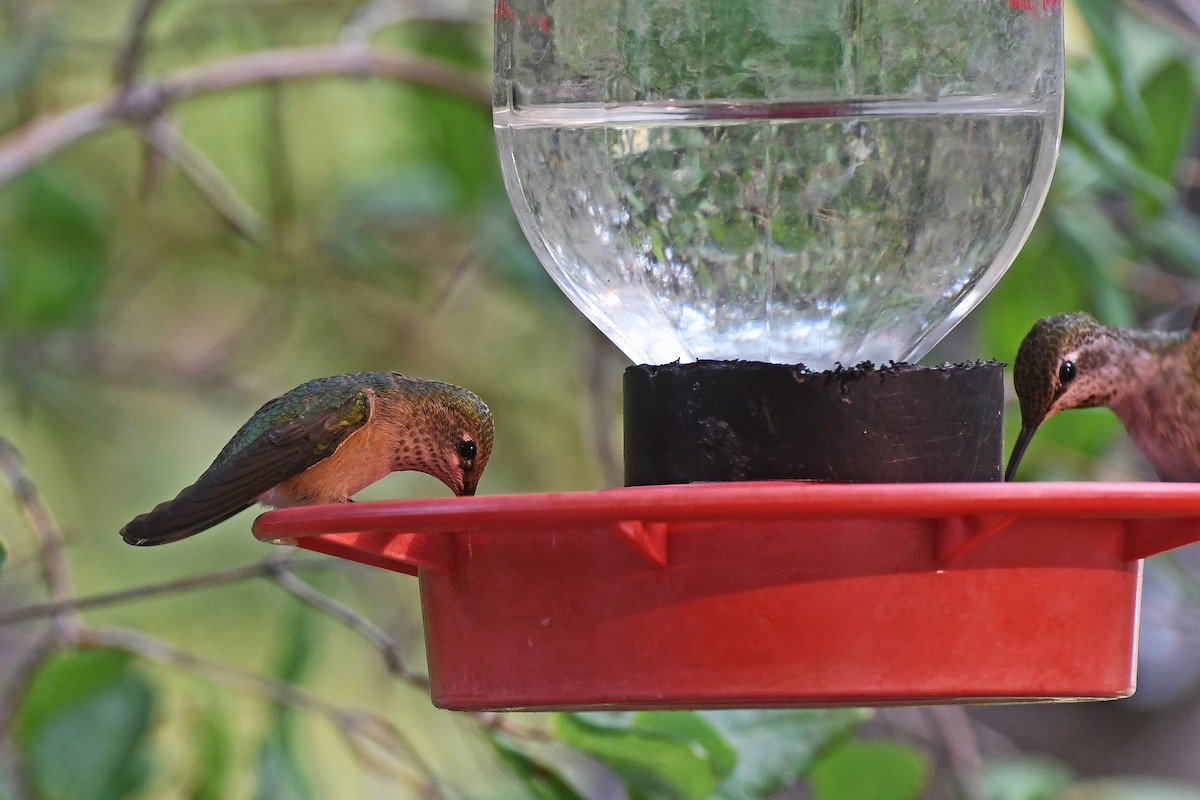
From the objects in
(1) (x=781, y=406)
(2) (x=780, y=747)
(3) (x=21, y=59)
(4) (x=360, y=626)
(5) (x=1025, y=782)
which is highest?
(3) (x=21, y=59)

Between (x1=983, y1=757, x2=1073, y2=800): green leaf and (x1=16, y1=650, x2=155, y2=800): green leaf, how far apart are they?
1663 millimetres

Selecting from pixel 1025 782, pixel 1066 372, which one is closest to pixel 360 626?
pixel 1066 372

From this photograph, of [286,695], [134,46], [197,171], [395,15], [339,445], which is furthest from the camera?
[395,15]

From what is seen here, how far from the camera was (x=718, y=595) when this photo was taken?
60.8 inches

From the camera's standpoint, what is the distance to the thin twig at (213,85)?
→ 3.11m

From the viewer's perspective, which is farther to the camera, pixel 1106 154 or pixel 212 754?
pixel 212 754

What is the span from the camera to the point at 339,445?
209 centimetres

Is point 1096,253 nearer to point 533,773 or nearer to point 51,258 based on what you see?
point 533,773

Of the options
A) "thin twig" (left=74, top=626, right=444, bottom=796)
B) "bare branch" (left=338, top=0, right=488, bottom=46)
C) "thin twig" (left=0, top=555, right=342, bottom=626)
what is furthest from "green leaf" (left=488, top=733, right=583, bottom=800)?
"bare branch" (left=338, top=0, right=488, bottom=46)

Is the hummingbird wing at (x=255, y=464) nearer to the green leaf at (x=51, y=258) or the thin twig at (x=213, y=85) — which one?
the thin twig at (x=213, y=85)

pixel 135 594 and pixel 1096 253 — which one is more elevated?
pixel 1096 253

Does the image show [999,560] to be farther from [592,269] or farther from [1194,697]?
[1194,697]

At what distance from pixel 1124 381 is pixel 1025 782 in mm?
1112

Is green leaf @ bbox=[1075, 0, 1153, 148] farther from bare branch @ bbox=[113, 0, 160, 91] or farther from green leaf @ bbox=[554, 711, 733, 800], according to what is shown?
bare branch @ bbox=[113, 0, 160, 91]
